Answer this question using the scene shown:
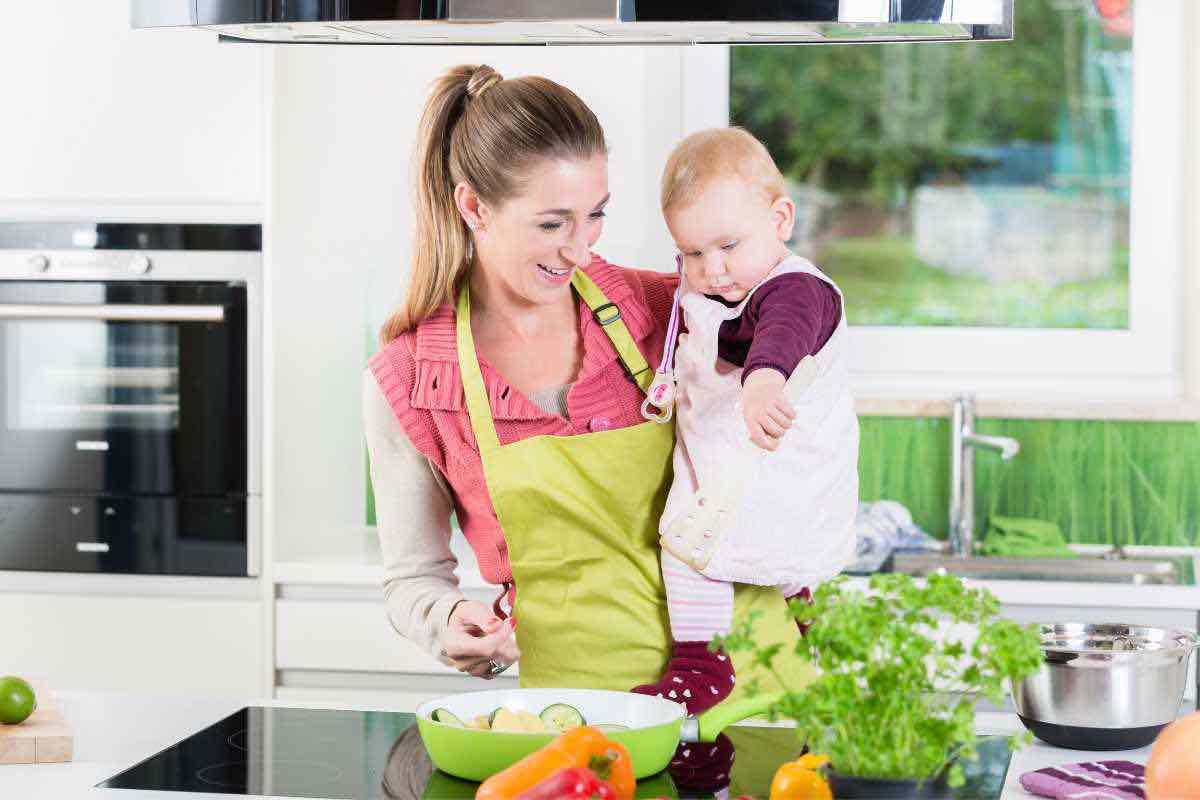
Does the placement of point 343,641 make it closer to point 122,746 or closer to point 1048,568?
point 122,746

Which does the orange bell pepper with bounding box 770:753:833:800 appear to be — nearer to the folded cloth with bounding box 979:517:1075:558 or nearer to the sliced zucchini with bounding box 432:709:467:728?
the sliced zucchini with bounding box 432:709:467:728

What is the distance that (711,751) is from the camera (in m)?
1.67

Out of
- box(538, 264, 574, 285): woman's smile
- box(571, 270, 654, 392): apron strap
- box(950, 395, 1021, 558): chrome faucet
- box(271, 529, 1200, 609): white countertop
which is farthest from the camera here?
box(950, 395, 1021, 558): chrome faucet

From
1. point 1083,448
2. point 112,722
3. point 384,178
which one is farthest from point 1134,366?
point 112,722

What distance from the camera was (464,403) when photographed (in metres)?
1.90

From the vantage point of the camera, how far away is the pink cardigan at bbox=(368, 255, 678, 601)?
Result: 1904 millimetres

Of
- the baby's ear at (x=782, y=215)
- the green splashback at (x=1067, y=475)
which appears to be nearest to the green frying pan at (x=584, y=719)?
the baby's ear at (x=782, y=215)

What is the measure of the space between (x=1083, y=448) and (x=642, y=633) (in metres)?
1.81

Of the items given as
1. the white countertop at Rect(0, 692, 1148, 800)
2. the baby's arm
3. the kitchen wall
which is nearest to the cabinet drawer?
the kitchen wall

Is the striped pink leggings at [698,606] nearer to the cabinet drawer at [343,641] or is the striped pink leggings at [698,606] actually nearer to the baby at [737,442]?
the baby at [737,442]

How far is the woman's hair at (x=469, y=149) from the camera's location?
6.10ft

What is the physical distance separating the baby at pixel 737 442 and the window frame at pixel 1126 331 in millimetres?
1599

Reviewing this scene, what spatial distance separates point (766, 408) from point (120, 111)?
2021mm

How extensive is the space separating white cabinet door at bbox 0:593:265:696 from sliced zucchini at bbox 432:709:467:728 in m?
1.61
